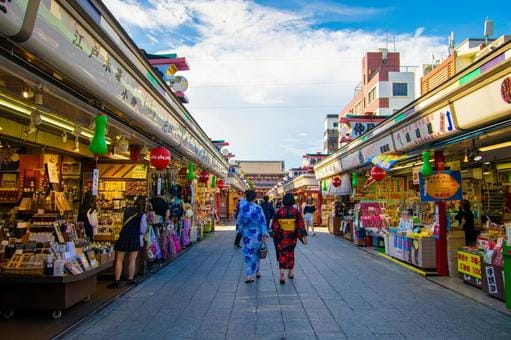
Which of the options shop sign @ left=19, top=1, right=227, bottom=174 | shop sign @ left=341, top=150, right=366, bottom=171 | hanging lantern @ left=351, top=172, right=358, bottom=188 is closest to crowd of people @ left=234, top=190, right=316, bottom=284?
shop sign @ left=19, top=1, right=227, bottom=174

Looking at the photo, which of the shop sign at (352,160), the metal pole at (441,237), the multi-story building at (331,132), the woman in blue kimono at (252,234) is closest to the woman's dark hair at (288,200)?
the woman in blue kimono at (252,234)

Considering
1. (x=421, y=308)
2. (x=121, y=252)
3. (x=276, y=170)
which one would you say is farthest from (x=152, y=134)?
(x=276, y=170)

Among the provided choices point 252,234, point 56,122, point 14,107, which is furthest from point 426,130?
point 14,107

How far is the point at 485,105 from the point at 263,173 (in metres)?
65.7

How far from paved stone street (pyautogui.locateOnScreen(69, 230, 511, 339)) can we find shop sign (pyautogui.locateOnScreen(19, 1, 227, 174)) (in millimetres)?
2885

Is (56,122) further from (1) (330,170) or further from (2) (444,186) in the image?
(1) (330,170)

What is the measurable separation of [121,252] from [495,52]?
21.6ft

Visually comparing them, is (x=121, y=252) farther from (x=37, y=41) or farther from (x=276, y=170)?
(x=276, y=170)

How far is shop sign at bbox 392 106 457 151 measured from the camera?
22.6 ft

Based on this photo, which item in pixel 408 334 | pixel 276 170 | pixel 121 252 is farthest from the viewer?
pixel 276 170

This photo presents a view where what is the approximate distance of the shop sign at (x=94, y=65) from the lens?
3496 millimetres

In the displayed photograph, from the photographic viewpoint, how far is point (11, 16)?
115 inches

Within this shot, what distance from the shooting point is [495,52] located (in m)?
5.23

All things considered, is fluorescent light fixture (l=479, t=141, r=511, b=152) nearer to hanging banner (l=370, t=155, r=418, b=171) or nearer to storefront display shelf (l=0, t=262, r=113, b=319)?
hanging banner (l=370, t=155, r=418, b=171)
